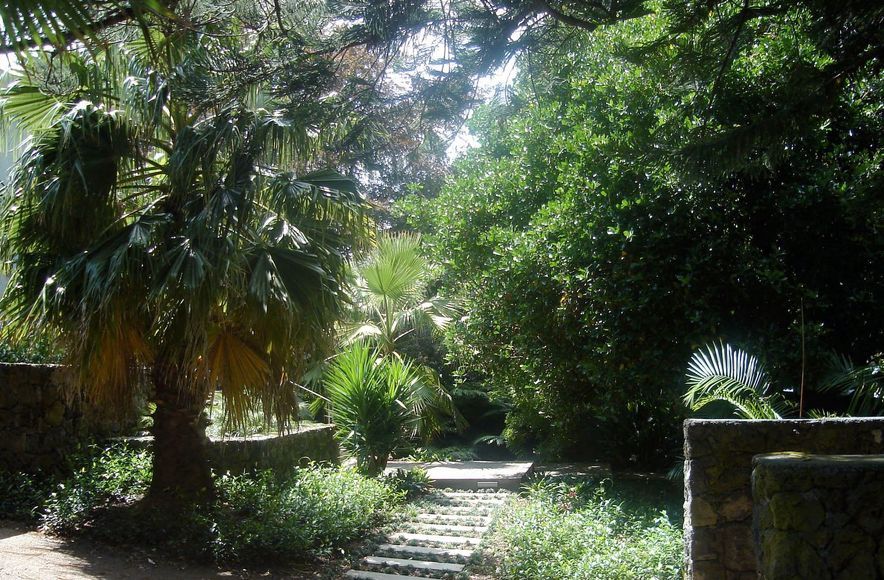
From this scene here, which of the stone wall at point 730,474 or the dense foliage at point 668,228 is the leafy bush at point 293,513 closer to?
the dense foliage at point 668,228

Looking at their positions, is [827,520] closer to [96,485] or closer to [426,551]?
[426,551]

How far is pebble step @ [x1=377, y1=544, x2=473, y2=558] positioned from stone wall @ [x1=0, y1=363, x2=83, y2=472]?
14.7 ft

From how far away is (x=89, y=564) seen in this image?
22.5 ft

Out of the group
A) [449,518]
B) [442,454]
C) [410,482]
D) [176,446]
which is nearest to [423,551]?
[449,518]

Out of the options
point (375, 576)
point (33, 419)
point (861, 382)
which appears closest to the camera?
point (861, 382)

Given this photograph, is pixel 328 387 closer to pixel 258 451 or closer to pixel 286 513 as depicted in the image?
pixel 258 451

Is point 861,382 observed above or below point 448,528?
above

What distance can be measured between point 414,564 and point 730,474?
342 centimetres

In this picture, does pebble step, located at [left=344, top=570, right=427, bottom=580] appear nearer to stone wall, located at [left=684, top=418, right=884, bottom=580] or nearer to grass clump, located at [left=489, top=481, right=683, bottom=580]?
grass clump, located at [left=489, top=481, right=683, bottom=580]

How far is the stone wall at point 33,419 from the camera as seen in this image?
9.20 metres

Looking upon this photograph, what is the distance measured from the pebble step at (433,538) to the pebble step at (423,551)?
0.18 metres

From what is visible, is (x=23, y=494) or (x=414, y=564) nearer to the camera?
(x=414, y=564)

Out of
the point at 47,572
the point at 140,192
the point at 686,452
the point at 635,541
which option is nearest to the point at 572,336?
the point at 635,541

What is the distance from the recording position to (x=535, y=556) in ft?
22.6
